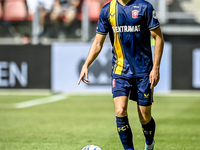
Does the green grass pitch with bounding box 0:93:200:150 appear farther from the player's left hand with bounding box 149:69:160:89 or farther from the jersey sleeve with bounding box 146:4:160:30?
the jersey sleeve with bounding box 146:4:160:30

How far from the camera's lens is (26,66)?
1425 centimetres

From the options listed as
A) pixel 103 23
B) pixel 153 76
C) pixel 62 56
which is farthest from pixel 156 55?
pixel 62 56

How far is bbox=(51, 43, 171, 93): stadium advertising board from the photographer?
45.6ft

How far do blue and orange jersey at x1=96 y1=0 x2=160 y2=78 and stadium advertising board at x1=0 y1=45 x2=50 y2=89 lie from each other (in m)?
9.74

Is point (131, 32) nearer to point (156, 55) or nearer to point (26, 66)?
point (156, 55)

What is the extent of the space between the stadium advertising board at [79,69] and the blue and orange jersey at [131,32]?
919cm

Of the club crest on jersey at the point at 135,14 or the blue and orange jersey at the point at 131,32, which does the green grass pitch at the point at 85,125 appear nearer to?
the blue and orange jersey at the point at 131,32

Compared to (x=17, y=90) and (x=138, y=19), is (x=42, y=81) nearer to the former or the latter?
(x=17, y=90)

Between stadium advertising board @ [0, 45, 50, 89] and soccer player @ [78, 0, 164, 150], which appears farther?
stadium advertising board @ [0, 45, 50, 89]

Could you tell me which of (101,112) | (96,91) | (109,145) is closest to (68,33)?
(96,91)

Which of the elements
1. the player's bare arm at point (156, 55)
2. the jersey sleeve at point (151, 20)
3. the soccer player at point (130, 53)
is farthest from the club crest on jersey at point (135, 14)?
the player's bare arm at point (156, 55)

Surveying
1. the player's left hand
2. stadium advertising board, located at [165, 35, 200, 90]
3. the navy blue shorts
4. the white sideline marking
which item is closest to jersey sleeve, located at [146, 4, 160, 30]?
the player's left hand

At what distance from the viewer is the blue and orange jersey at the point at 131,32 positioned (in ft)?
15.0

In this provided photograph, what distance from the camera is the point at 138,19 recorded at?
15.0 feet
